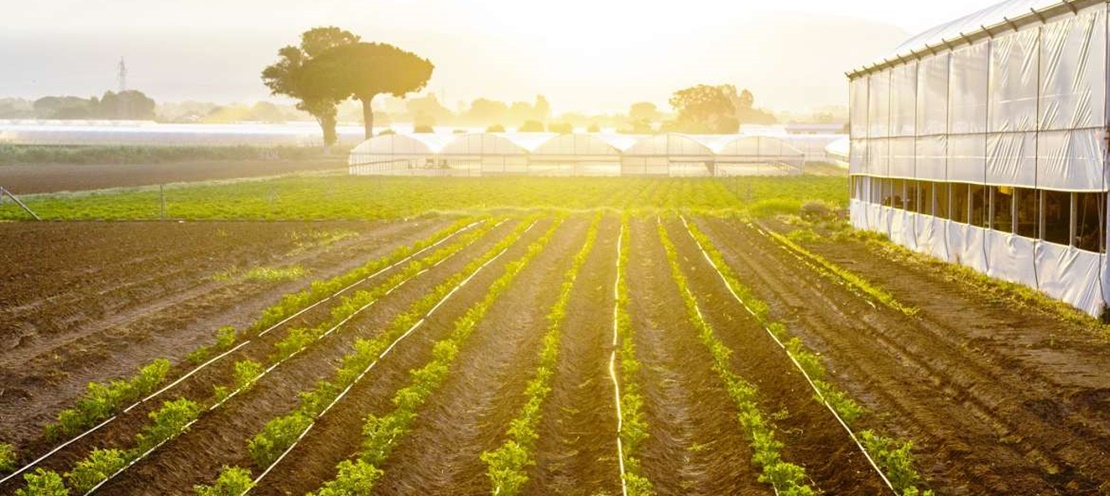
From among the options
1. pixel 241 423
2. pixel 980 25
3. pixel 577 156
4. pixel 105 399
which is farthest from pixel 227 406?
pixel 577 156

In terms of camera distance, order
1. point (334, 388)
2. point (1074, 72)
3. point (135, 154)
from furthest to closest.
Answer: point (135, 154), point (1074, 72), point (334, 388)

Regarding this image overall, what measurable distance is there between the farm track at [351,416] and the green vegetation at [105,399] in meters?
1.81

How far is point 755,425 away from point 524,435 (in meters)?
2.55

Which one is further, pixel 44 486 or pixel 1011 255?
pixel 1011 255

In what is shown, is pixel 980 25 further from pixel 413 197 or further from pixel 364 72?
pixel 364 72

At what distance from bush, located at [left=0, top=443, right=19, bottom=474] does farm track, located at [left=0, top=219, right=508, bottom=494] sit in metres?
0.31

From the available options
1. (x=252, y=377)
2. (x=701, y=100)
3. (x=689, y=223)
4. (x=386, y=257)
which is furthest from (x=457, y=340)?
(x=701, y=100)

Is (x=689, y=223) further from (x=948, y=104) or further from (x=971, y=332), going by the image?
(x=971, y=332)

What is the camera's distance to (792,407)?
14.1 meters

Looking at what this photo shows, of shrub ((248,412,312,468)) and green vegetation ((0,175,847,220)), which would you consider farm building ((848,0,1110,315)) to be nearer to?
shrub ((248,412,312,468))

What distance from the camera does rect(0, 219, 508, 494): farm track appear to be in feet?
38.4

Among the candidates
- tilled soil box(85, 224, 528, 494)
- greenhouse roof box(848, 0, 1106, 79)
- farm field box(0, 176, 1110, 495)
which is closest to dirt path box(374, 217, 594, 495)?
farm field box(0, 176, 1110, 495)

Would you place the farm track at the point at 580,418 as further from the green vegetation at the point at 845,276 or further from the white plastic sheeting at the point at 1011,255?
the white plastic sheeting at the point at 1011,255

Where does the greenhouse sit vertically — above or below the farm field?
above
